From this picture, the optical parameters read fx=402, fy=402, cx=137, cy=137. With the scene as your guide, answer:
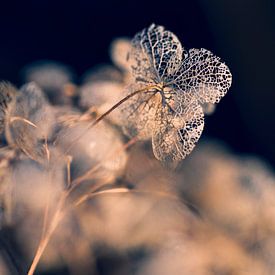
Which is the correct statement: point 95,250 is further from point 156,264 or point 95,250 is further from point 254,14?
point 254,14

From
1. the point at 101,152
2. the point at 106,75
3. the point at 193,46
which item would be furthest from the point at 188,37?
the point at 101,152

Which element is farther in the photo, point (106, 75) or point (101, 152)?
point (106, 75)

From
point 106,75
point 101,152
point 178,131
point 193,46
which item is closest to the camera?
point 178,131

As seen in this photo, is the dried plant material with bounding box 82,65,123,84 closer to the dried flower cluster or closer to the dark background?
the dried flower cluster

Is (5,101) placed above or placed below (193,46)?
above

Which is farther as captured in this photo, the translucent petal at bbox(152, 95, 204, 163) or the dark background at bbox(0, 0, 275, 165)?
the dark background at bbox(0, 0, 275, 165)

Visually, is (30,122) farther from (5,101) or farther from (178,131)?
(178,131)

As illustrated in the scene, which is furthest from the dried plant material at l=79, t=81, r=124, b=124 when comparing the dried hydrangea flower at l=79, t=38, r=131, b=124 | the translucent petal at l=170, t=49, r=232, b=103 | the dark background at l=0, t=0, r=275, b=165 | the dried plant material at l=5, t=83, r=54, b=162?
the dark background at l=0, t=0, r=275, b=165

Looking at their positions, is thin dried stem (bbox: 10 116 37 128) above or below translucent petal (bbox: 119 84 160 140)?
above
